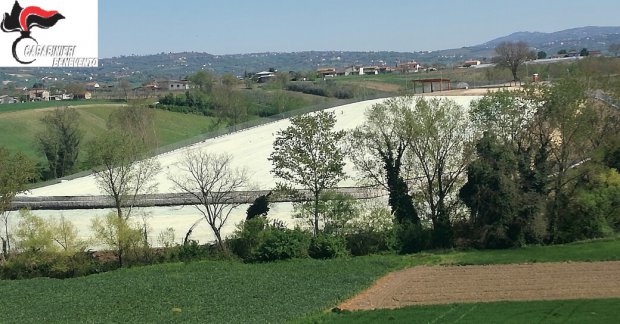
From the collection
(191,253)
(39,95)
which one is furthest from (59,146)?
(39,95)

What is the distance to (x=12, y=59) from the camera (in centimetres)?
3120

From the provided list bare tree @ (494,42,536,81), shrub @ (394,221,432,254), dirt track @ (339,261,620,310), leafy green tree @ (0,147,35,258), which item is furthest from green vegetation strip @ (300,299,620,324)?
bare tree @ (494,42,536,81)

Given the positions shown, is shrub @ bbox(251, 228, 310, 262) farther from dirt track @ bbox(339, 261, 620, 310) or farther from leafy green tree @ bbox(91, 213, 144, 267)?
leafy green tree @ bbox(91, 213, 144, 267)

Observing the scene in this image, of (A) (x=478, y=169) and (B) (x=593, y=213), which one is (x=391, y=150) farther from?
(B) (x=593, y=213)

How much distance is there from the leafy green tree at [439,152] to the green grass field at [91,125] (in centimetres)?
5148

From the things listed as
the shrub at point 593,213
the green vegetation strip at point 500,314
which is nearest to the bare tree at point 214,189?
the green vegetation strip at point 500,314

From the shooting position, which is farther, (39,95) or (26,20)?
(39,95)

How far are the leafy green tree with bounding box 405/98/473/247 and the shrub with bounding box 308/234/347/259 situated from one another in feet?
15.6

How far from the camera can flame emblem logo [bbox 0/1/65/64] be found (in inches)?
1206

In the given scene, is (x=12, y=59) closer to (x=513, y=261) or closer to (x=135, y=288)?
(x=135, y=288)

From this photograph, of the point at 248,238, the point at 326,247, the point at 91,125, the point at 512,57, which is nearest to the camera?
the point at 326,247

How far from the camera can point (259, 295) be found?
2580 cm

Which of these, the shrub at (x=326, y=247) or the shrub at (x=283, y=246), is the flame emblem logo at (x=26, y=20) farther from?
the shrub at (x=326, y=247)

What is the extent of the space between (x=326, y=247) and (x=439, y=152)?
24.4 ft
